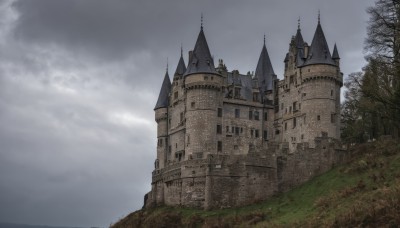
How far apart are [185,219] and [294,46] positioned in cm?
2803

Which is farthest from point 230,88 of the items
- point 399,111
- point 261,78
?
point 399,111

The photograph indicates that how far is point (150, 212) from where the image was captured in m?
73.6

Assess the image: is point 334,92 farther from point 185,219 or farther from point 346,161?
point 185,219

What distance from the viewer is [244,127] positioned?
8356 cm

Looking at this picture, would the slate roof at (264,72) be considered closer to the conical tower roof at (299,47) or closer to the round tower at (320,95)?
the conical tower roof at (299,47)

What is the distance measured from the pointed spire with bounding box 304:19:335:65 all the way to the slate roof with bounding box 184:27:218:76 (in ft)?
35.6

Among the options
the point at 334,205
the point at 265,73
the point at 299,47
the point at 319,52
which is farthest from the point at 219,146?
the point at 334,205

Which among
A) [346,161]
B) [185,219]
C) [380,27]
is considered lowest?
[185,219]

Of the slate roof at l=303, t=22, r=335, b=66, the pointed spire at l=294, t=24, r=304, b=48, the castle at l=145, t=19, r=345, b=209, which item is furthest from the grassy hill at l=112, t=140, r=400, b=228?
the pointed spire at l=294, t=24, r=304, b=48

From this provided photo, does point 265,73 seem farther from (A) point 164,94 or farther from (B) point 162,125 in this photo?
(B) point 162,125

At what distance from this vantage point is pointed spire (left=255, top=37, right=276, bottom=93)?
87625 millimetres

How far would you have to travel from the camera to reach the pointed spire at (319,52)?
77875 millimetres

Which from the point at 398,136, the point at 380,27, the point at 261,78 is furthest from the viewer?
the point at 261,78

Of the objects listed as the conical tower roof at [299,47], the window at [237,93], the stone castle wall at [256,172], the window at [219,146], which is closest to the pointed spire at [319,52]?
the conical tower roof at [299,47]
